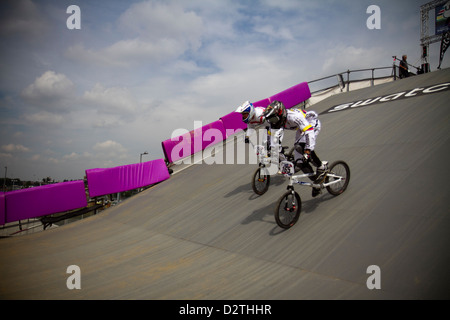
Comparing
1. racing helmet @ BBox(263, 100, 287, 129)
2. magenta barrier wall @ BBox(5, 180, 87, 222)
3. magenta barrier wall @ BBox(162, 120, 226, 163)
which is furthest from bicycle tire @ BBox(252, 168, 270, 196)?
magenta barrier wall @ BBox(162, 120, 226, 163)

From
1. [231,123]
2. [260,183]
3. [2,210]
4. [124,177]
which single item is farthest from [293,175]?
[231,123]

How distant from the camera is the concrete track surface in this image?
10.6ft

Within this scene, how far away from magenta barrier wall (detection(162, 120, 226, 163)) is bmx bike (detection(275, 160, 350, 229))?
1105 centimetres

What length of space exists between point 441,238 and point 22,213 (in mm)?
12361

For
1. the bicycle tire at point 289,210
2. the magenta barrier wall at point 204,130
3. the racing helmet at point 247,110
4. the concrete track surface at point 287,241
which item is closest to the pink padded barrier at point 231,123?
the magenta barrier wall at point 204,130

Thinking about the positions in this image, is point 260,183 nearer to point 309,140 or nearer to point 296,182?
point 296,182

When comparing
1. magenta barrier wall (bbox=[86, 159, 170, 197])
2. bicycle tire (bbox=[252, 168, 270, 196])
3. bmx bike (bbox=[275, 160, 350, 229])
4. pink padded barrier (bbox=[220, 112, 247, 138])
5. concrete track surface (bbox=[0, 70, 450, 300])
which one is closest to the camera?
concrete track surface (bbox=[0, 70, 450, 300])

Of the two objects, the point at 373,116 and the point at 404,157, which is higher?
the point at 373,116

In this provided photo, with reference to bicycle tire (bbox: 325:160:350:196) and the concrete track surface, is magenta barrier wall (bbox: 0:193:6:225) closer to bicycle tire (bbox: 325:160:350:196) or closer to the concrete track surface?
the concrete track surface

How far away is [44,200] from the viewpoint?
1031cm

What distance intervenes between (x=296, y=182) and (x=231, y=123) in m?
12.5
